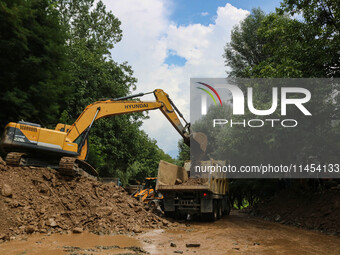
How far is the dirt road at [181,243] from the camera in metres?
7.30

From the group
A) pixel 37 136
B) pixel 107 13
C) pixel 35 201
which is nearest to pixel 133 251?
pixel 35 201

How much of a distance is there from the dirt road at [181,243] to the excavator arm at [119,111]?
4731 mm

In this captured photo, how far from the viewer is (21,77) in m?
16.6

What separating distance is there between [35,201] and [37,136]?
2.79m

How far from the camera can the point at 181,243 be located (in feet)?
28.0

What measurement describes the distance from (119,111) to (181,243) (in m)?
7.00

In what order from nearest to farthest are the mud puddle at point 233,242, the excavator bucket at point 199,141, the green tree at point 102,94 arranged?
the mud puddle at point 233,242 → the excavator bucket at point 199,141 → the green tree at point 102,94

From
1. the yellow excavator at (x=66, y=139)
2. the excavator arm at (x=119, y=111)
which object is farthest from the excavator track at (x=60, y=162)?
the excavator arm at (x=119, y=111)

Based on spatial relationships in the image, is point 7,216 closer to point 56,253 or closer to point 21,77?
point 56,253

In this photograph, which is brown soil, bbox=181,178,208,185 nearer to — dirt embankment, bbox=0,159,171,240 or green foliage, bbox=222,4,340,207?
dirt embankment, bbox=0,159,171,240

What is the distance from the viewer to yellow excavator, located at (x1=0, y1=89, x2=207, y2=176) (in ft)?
37.5

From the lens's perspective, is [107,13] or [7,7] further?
[107,13]

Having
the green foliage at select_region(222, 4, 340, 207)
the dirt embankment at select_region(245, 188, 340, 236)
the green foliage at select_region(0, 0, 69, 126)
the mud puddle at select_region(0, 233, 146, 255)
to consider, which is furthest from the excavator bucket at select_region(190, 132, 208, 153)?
the green foliage at select_region(0, 0, 69, 126)

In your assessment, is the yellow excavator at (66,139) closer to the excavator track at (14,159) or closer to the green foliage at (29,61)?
the excavator track at (14,159)
